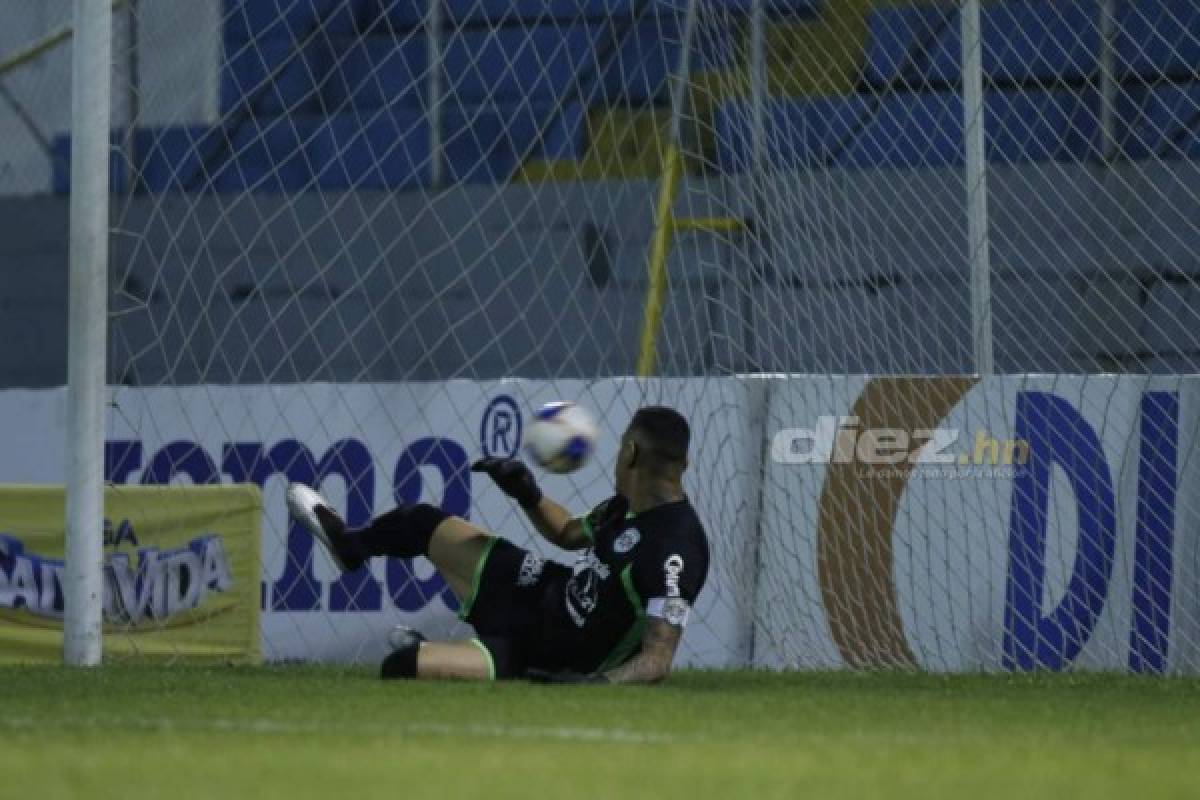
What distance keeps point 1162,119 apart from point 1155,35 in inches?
15.2

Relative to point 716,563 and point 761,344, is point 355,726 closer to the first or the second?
point 716,563

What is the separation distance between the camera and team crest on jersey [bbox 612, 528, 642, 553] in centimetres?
785

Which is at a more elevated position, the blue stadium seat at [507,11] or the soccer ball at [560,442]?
the blue stadium seat at [507,11]

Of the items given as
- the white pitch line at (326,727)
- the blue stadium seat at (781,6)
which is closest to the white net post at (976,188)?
the blue stadium seat at (781,6)

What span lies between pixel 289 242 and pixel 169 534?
326 cm

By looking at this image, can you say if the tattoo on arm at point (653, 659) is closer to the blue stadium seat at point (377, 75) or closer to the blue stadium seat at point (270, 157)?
the blue stadium seat at point (270, 157)

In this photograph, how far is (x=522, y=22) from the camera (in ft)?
40.8

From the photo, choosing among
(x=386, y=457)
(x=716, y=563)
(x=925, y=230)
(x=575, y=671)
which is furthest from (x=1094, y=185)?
(x=575, y=671)

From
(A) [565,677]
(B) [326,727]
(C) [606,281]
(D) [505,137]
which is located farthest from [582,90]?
(B) [326,727]

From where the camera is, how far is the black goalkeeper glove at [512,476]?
8023 mm

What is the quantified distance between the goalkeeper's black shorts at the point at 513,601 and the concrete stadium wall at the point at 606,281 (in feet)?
9.24

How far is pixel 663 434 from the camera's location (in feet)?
26.2

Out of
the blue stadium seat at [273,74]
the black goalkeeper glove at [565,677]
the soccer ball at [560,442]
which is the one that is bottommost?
the black goalkeeper glove at [565,677]

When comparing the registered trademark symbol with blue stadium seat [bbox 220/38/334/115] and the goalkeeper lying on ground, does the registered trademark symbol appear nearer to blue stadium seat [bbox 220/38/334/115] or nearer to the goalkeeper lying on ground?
the goalkeeper lying on ground
